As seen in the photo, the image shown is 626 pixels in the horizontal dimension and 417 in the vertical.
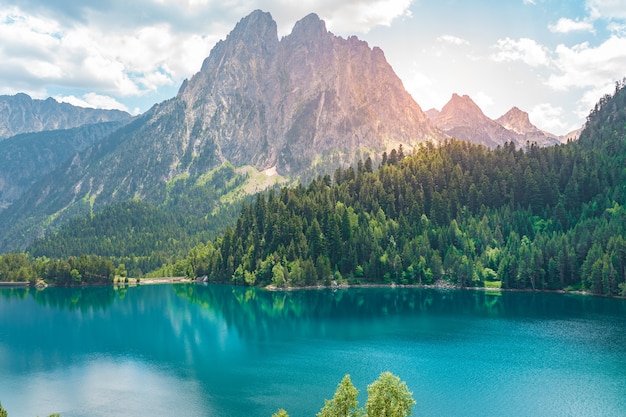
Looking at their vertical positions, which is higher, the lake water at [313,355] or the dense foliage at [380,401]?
the dense foliage at [380,401]

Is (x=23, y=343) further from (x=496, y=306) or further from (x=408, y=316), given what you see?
(x=496, y=306)

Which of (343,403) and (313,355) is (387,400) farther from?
(313,355)

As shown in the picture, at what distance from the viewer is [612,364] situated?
8738 centimetres

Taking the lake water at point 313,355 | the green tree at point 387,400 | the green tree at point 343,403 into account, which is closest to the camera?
the green tree at point 387,400

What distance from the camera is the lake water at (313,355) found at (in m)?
75.0

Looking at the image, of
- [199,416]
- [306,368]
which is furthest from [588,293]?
[199,416]

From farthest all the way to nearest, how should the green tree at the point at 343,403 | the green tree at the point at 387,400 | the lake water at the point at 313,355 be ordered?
the lake water at the point at 313,355
the green tree at the point at 343,403
the green tree at the point at 387,400

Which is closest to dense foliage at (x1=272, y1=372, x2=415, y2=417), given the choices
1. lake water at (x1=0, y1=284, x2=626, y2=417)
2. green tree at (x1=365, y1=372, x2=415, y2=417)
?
green tree at (x1=365, y1=372, x2=415, y2=417)

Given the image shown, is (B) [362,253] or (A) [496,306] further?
(B) [362,253]

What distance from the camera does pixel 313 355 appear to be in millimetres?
99750

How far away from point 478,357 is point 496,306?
55401 millimetres

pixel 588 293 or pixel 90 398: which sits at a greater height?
pixel 588 293

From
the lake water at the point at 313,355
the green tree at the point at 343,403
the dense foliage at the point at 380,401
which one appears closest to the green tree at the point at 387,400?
the dense foliage at the point at 380,401

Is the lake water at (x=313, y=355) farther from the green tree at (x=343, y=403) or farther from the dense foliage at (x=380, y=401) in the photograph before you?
the dense foliage at (x=380, y=401)
